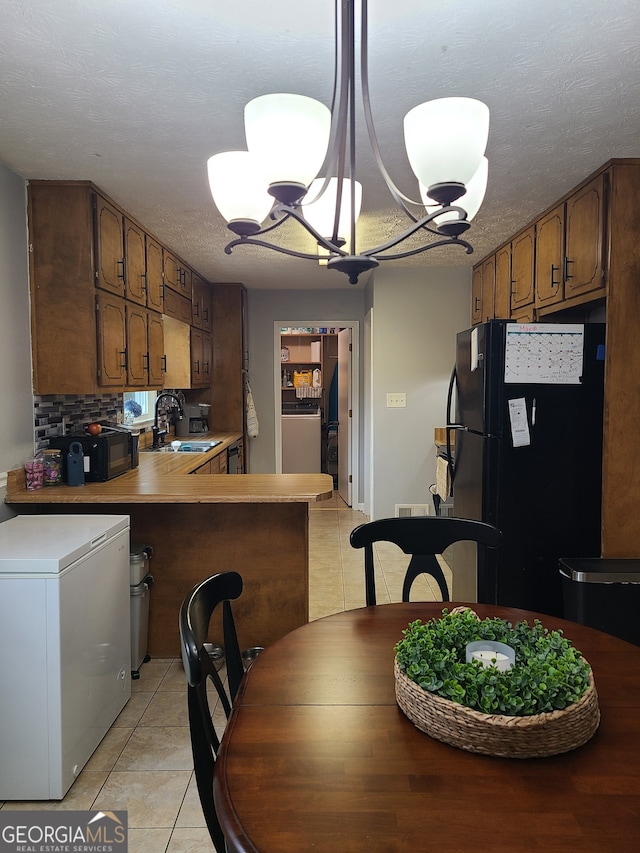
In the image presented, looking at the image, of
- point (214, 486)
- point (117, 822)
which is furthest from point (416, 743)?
point (214, 486)

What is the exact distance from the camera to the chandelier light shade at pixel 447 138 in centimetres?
128

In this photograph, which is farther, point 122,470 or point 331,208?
point 122,470

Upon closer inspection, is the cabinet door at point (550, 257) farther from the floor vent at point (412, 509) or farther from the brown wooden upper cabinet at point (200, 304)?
A: the brown wooden upper cabinet at point (200, 304)

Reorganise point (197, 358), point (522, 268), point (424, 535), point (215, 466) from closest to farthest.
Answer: point (424, 535) → point (522, 268) → point (215, 466) → point (197, 358)

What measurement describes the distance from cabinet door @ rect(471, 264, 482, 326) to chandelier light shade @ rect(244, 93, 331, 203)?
3593 millimetres

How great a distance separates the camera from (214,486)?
109 inches

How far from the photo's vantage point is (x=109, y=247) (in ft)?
9.70

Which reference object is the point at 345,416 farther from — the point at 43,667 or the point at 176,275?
the point at 43,667

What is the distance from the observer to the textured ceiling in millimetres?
1505

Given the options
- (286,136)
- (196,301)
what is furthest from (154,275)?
(286,136)

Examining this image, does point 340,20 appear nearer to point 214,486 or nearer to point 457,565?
point 214,486

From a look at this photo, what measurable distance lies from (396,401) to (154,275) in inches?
92.5

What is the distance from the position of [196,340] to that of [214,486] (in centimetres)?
261

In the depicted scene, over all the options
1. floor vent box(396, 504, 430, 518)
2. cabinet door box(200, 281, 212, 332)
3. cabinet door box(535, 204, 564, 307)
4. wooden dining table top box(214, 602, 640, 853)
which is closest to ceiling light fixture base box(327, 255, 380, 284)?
wooden dining table top box(214, 602, 640, 853)
